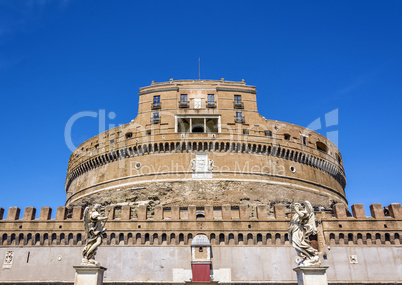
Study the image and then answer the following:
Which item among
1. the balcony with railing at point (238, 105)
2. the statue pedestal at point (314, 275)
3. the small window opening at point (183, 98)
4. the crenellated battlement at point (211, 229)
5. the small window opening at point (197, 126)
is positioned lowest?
the statue pedestal at point (314, 275)

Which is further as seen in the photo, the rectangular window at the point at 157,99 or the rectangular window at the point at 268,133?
the rectangular window at the point at 157,99

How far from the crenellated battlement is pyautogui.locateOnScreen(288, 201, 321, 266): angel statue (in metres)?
15.3

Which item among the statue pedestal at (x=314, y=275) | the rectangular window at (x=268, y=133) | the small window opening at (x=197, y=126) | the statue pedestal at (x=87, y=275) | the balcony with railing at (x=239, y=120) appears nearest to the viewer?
Answer: the statue pedestal at (x=314, y=275)

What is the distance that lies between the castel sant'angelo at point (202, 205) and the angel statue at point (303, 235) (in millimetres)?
14871

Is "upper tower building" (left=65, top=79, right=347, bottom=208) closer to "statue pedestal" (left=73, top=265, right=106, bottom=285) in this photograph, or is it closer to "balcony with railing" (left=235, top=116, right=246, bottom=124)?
"balcony with railing" (left=235, top=116, right=246, bottom=124)

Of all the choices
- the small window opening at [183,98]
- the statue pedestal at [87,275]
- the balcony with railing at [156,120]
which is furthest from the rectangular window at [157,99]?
the statue pedestal at [87,275]

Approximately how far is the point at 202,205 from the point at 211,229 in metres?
7.07

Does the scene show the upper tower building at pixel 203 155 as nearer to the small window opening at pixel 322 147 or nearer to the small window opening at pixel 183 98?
the small window opening at pixel 183 98

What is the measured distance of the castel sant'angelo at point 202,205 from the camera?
995 inches

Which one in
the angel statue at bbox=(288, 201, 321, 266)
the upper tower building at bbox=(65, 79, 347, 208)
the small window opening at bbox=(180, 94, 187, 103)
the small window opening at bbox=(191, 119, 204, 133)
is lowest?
the angel statue at bbox=(288, 201, 321, 266)

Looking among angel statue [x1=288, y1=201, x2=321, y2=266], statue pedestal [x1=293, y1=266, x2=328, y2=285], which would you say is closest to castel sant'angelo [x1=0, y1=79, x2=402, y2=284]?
angel statue [x1=288, y1=201, x2=321, y2=266]

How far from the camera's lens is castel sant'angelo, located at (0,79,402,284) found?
82.9 feet

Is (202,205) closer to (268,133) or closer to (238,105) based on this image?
(268,133)

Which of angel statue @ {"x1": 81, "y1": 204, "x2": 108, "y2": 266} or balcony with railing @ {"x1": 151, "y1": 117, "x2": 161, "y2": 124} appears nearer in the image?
angel statue @ {"x1": 81, "y1": 204, "x2": 108, "y2": 266}
